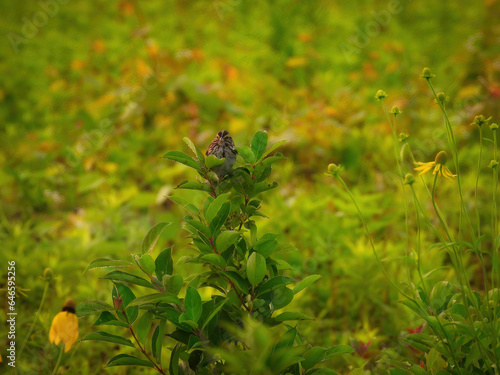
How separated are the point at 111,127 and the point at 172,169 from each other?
79 cm

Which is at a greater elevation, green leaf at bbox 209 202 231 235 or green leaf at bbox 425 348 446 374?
green leaf at bbox 209 202 231 235

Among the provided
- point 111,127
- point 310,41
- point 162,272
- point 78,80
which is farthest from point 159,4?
point 162,272

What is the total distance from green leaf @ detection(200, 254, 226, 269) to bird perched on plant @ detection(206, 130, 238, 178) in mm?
168

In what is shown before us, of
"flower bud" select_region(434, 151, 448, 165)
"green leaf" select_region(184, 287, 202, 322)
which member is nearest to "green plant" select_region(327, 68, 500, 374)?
"flower bud" select_region(434, 151, 448, 165)

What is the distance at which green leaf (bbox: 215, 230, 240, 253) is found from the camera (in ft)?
2.53

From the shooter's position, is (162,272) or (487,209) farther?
(487,209)

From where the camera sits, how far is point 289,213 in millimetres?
1956

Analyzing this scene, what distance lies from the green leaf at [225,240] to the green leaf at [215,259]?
2 cm

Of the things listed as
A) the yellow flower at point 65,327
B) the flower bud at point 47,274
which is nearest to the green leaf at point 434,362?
the yellow flower at point 65,327

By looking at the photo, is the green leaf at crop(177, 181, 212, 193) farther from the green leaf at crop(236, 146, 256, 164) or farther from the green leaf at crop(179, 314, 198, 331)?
the green leaf at crop(179, 314, 198, 331)

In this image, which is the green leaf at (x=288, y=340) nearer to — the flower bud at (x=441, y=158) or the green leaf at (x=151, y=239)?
the green leaf at (x=151, y=239)

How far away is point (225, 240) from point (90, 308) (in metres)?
0.28

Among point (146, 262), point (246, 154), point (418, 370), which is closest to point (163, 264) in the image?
point (146, 262)

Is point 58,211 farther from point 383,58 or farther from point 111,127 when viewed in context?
point 383,58
